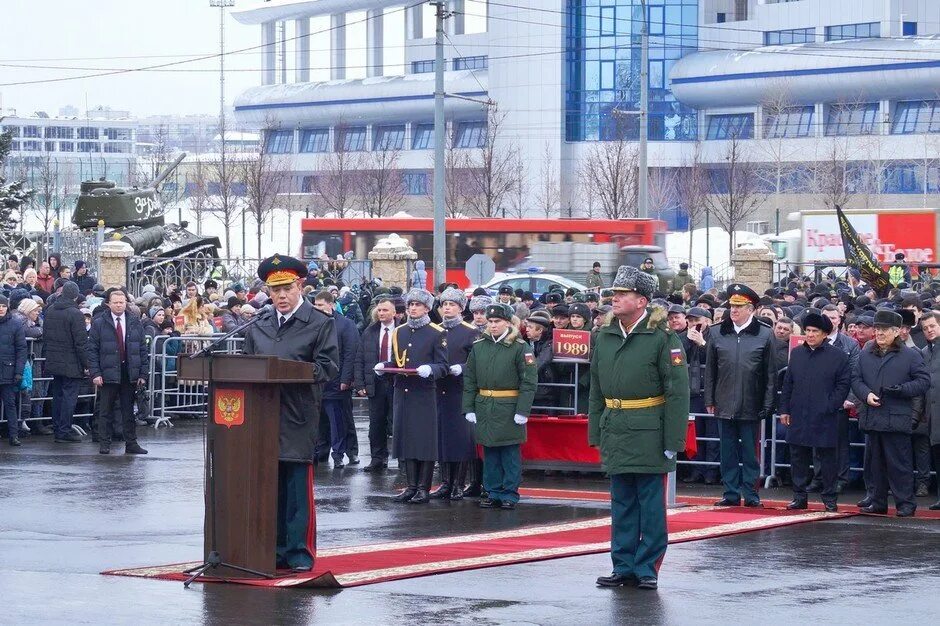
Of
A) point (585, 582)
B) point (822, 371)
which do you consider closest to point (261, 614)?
point (585, 582)

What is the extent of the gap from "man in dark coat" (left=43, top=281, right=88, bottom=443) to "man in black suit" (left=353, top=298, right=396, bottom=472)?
3.83 meters

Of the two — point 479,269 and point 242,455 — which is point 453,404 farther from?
point 479,269

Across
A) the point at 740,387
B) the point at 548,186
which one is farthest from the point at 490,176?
the point at 740,387

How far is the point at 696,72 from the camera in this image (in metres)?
82.2

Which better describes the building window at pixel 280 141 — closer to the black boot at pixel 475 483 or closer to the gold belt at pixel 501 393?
the black boot at pixel 475 483

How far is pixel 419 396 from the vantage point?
14297 millimetres

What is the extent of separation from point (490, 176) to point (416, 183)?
2412 centimetres

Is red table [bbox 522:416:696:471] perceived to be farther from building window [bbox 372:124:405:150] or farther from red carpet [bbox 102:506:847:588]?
building window [bbox 372:124:405:150]

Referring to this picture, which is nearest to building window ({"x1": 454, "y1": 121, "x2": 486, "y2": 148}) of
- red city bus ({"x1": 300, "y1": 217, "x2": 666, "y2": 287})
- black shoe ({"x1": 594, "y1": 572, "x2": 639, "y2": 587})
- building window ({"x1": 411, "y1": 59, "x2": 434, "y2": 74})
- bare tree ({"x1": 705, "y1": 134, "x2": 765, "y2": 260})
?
building window ({"x1": 411, "y1": 59, "x2": 434, "y2": 74})

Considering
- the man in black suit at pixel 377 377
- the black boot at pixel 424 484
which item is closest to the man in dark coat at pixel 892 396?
the black boot at pixel 424 484

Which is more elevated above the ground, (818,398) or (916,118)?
(916,118)

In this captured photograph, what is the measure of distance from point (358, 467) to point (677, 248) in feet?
163

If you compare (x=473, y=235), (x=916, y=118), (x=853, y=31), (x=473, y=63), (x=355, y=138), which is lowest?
(x=473, y=235)

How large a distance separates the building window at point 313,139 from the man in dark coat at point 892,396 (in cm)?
8546
